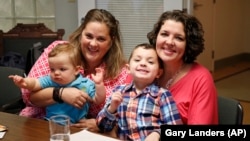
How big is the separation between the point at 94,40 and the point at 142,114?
56 centimetres

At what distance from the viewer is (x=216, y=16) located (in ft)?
18.8

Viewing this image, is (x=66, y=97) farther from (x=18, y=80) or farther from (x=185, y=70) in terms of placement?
(x=185, y=70)

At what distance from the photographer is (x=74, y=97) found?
1.85 metres

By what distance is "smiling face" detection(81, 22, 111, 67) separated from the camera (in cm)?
203

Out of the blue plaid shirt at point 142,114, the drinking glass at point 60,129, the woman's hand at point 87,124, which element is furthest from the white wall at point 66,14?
the drinking glass at point 60,129

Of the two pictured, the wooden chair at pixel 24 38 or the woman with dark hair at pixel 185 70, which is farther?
the wooden chair at pixel 24 38

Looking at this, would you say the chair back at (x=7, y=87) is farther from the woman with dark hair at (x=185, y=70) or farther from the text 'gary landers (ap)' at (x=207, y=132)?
the text 'gary landers (ap)' at (x=207, y=132)

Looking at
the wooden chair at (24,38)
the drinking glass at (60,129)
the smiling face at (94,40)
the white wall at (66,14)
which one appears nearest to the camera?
the drinking glass at (60,129)

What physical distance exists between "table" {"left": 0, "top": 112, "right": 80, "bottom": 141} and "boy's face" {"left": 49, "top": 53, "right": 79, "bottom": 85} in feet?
0.91

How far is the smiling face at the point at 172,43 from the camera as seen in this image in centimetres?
174

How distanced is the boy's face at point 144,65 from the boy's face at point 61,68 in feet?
1.15

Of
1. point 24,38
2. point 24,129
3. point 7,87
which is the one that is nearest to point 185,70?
point 24,129

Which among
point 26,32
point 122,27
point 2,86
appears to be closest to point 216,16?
point 122,27

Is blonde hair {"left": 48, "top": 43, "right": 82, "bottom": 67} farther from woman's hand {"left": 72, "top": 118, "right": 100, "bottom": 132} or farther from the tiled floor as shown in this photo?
the tiled floor
